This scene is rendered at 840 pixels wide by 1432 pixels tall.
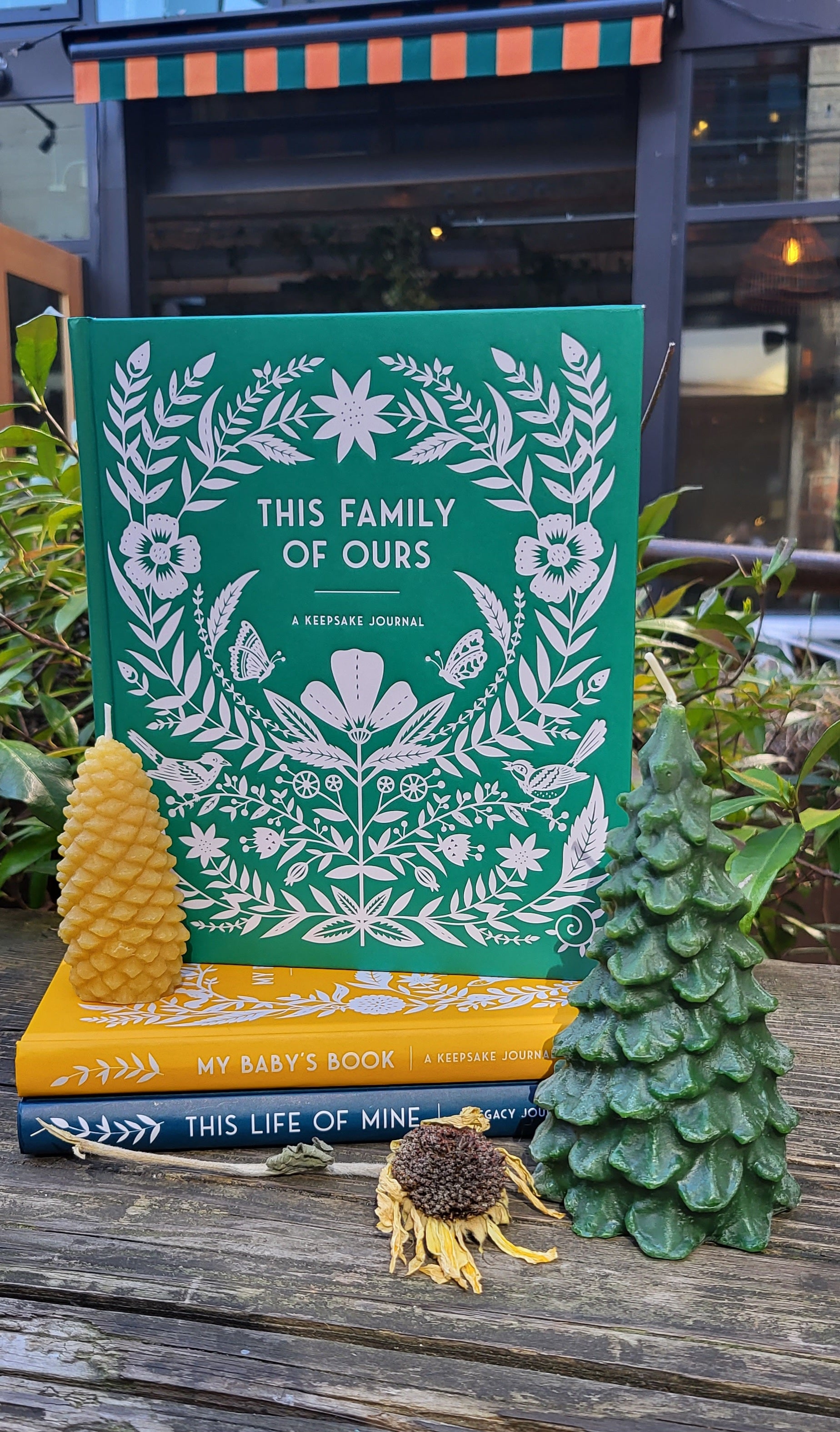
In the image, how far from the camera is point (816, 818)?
767 mm

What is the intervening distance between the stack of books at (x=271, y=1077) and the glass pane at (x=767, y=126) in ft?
13.5

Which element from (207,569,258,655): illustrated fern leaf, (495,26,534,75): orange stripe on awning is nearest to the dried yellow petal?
(207,569,258,655): illustrated fern leaf

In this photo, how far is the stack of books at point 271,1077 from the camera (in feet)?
1.82

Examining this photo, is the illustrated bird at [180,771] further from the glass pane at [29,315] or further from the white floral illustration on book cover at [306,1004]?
the glass pane at [29,315]

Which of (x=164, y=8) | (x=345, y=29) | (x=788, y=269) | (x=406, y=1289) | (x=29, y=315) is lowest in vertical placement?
(x=406, y=1289)

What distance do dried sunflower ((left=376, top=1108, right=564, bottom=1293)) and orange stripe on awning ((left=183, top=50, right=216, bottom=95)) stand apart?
4.07 meters

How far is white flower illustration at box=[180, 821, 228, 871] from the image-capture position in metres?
0.67

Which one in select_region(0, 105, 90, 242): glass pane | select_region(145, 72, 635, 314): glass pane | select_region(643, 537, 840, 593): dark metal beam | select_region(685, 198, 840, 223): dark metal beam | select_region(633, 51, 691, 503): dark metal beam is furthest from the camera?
select_region(0, 105, 90, 242): glass pane

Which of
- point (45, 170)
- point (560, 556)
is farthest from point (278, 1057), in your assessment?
point (45, 170)

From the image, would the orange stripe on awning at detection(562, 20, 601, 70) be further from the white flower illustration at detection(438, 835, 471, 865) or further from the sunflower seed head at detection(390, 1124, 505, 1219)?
the sunflower seed head at detection(390, 1124, 505, 1219)

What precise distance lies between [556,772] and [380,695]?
0.38 ft

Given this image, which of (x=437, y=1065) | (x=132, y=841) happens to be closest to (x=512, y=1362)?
(x=437, y=1065)

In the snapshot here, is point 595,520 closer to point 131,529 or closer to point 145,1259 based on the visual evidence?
point 131,529

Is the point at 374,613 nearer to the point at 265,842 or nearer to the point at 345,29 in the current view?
the point at 265,842
